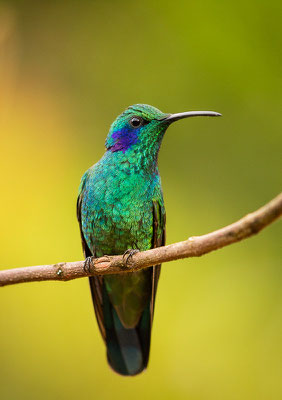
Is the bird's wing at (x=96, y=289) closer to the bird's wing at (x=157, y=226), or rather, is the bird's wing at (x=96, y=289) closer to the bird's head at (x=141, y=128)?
the bird's wing at (x=157, y=226)

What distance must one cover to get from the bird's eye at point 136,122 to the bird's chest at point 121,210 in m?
0.39

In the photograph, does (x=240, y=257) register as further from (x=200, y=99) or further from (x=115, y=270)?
(x=115, y=270)

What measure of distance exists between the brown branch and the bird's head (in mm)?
1019

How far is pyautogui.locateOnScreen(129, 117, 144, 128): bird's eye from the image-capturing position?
4.04 m

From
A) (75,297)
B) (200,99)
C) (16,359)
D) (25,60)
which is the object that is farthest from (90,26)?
(16,359)

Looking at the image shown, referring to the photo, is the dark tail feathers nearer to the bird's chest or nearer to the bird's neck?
the bird's chest

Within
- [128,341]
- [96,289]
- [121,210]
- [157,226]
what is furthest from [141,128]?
[128,341]

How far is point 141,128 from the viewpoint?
402 centimetres

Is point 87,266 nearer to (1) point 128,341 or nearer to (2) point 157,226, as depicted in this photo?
(2) point 157,226

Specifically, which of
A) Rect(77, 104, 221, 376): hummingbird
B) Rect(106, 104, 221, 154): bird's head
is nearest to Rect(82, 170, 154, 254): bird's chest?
Rect(77, 104, 221, 376): hummingbird

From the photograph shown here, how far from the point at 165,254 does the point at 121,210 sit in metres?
1.12

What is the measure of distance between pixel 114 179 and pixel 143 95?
2.66 meters

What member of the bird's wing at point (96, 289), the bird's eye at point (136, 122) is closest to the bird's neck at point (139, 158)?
the bird's eye at point (136, 122)

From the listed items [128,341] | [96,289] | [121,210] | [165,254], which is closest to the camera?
[165,254]
